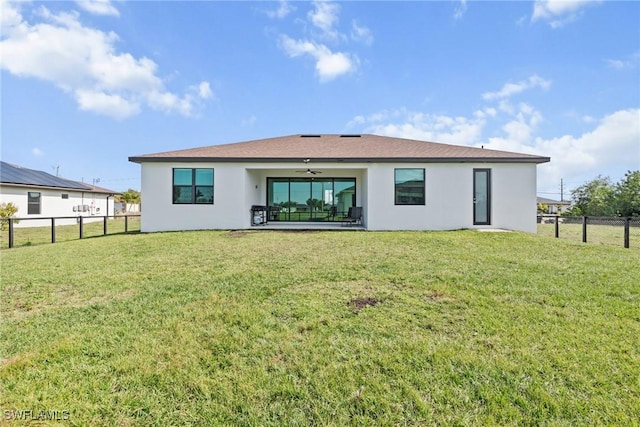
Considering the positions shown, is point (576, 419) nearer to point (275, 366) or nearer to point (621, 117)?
point (275, 366)

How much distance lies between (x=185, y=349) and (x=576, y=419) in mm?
3151

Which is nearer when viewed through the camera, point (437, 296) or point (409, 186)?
point (437, 296)

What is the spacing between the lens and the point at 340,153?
11938mm

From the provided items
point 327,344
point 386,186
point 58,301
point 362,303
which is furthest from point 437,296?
point 386,186

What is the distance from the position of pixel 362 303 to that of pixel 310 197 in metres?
11.3

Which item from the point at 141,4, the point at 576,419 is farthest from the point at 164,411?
the point at 141,4

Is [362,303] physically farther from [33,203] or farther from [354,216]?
[33,203]

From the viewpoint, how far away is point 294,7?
442 inches

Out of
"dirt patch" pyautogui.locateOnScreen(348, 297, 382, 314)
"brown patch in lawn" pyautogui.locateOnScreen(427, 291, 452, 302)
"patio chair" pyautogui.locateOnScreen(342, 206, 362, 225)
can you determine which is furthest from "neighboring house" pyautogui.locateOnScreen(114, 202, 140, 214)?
"brown patch in lawn" pyautogui.locateOnScreen(427, 291, 452, 302)

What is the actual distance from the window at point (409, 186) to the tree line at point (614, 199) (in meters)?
22.4

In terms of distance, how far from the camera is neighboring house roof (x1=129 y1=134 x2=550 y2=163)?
35.8ft

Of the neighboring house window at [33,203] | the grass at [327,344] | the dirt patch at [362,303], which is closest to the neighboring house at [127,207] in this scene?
the neighboring house window at [33,203]

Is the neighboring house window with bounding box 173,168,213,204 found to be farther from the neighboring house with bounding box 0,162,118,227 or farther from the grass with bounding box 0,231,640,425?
A: the neighboring house with bounding box 0,162,118,227

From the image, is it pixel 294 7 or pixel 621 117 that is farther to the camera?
pixel 621 117
